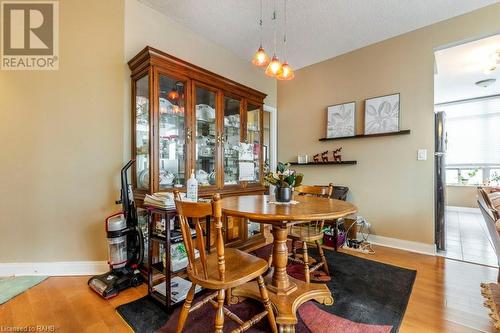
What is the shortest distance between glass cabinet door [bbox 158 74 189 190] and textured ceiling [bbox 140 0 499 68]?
39.6 inches

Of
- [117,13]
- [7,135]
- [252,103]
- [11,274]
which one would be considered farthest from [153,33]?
[11,274]

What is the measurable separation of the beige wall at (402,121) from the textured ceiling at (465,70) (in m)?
0.38

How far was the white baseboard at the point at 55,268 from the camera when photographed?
7.07ft

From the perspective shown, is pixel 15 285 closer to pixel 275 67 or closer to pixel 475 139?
pixel 275 67

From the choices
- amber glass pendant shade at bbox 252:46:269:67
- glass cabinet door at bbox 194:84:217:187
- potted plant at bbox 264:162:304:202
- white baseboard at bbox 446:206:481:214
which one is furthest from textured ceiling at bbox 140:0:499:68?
white baseboard at bbox 446:206:481:214

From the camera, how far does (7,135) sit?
2160 mm

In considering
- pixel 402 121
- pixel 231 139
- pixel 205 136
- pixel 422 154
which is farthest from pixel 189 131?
pixel 422 154

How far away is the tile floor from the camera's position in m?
2.63

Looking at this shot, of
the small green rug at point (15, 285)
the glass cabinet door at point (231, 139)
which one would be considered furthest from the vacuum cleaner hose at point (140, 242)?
the glass cabinet door at point (231, 139)

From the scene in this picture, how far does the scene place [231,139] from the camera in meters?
2.88

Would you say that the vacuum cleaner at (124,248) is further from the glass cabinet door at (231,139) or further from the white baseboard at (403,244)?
the white baseboard at (403,244)

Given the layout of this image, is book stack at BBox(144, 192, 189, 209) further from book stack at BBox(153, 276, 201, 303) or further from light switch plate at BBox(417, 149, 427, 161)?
light switch plate at BBox(417, 149, 427, 161)

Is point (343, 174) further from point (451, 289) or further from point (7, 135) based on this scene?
point (7, 135)

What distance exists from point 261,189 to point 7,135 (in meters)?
2.72
